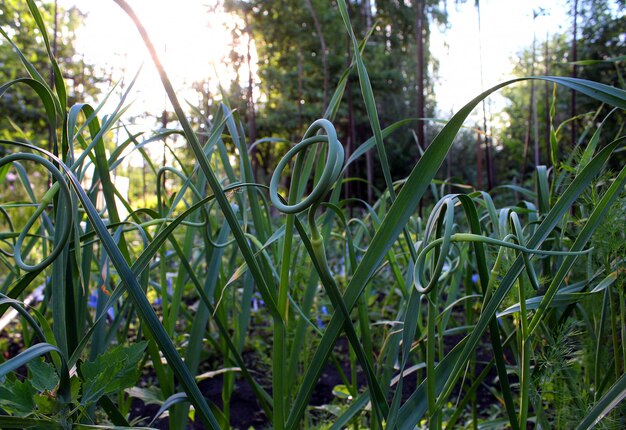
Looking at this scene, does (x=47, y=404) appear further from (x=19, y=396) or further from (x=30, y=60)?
(x=30, y=60)

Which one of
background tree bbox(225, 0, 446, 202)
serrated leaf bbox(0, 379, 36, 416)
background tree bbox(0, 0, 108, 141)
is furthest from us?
background tree bbox(225, 0, 446, 202)

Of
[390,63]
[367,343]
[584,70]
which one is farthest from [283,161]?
[390,63]

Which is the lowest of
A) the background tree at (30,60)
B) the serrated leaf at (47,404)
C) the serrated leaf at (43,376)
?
the serrated leaf at (47,404)

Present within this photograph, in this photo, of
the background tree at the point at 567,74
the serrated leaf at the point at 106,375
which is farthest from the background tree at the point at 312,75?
the serrated leaf at the point at 106,375

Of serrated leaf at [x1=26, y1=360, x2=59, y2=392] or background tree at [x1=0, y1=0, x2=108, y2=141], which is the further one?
background tree at [x1=0, y1=0, x2=108, y2=141]

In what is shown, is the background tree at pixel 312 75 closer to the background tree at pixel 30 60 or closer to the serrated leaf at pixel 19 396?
the background tree at pixel 30 60

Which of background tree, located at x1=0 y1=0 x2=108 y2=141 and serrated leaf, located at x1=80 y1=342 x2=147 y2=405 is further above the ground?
background tree, located at x1=0 y1=0 x2=108 y2=141

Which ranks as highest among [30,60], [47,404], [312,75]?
[312,75]

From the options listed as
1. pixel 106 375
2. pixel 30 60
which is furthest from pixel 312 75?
pixel 106 375

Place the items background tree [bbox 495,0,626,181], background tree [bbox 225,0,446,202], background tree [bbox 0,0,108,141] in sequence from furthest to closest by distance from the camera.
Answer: background tree [bbox 225,0,446,202], background tree [bbox 0,0,108,141], background tree [bbox 495,0,626,181]

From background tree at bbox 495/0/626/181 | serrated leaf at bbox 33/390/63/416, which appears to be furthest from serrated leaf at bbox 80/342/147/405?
background tree at bbox 495/0/626/181

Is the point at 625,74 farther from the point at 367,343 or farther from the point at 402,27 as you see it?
the point at 402,27

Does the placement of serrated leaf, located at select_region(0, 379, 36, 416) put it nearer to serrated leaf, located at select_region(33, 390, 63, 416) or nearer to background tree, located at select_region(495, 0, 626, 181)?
serrated leaf, located at select_region(33, 390, 63, 416)

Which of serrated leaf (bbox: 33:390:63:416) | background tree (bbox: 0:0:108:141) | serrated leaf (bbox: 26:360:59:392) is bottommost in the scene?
serrated leaf (bbox: 33:390:63:416)
